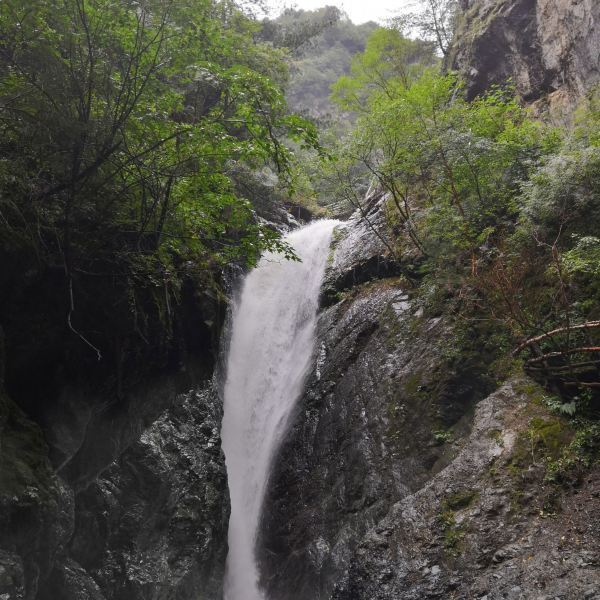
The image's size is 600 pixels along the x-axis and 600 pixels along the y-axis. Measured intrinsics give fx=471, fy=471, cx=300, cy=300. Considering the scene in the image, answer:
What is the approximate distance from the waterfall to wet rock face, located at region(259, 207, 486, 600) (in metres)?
0.47

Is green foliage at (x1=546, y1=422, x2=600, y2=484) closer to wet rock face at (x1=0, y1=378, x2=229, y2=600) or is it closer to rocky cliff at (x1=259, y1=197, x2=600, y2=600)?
rocky cliff at (x1=259, y1=197, x2=600, y2=600)

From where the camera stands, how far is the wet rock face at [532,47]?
12.6m

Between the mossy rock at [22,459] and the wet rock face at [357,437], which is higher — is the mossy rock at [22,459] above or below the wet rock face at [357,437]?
above

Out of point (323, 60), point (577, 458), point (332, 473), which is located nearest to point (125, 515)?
point (332, 473)

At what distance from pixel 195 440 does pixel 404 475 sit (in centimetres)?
416

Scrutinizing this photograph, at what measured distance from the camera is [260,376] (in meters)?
12.7

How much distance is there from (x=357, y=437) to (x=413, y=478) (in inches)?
65.5

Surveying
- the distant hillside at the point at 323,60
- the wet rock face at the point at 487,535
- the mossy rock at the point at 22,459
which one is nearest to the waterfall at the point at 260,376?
the wet rock face at the point at 487,535

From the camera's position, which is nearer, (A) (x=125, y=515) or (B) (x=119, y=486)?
(A) (x=125, y=515)

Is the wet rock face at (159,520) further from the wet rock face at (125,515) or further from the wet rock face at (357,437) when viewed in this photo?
the wet rock face at (357,437)

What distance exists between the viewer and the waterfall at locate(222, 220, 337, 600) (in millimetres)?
9875

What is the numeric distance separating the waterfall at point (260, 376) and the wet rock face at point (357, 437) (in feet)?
1.54

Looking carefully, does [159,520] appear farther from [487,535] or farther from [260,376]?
[487,535]

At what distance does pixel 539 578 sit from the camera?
4.93 metres
